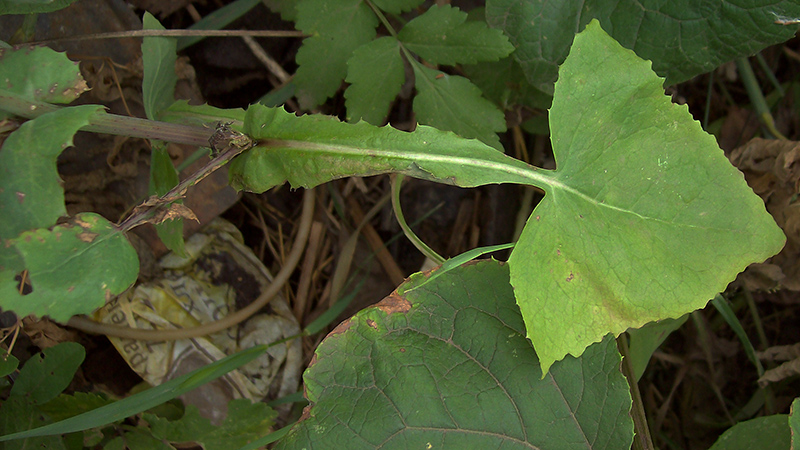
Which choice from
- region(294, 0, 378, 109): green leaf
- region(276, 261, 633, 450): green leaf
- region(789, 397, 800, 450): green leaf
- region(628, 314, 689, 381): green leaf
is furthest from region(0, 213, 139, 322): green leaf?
region(789, 397, 800, 450): green leaf

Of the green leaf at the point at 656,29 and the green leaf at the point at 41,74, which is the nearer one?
the green leaf at the point at 41,74

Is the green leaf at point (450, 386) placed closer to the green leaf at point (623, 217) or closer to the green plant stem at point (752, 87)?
the green leaf at point (623, 217)

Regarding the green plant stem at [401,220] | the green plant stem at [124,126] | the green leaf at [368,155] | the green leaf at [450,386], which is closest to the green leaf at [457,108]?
the green plant stem at [401,220]

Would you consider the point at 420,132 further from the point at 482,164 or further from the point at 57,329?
the point at 57,329

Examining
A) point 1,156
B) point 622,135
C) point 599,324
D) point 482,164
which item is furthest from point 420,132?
point 1,156

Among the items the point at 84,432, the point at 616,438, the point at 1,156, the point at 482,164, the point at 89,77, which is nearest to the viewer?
the point at 1,156

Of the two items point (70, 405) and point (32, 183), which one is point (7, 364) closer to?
point (70, 405)

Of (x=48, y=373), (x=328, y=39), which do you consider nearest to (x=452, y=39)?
(x=328, y=39)

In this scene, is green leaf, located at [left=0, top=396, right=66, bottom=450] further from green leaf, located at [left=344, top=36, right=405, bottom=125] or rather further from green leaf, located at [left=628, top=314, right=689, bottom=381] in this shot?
green leaf, located at [left=628, top=314, right=689, bottom=381]
